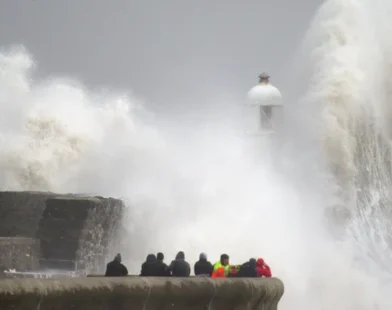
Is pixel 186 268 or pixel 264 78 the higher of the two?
pixel 264 78

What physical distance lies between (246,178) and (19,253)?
12452 millimetres

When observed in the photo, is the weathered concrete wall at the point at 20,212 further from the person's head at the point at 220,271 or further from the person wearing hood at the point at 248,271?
the person wearing hood at the point at 248,271

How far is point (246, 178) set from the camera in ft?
76.8

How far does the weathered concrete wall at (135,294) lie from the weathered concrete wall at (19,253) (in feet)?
9.65

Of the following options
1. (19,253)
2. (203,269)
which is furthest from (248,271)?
(19,253)

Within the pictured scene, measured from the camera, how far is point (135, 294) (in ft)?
23.3

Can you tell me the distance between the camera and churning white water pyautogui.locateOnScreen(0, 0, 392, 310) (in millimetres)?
18562

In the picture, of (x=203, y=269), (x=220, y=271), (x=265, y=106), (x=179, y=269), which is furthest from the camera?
(x=265, y=106)

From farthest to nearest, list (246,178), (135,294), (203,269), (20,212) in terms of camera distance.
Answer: (246,178) → (20,212) → (203,269) → (135,294)

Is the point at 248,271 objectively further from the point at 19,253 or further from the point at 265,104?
the point at 265,104

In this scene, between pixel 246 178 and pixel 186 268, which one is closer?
pixel 186 268

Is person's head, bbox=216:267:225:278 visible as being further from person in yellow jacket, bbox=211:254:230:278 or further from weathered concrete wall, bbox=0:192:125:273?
weathered concrete wall, bbox=0:192:125:273

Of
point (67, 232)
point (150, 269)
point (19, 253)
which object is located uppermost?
point (67, 232)

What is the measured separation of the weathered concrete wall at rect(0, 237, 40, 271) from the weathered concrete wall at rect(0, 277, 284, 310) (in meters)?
2.94
